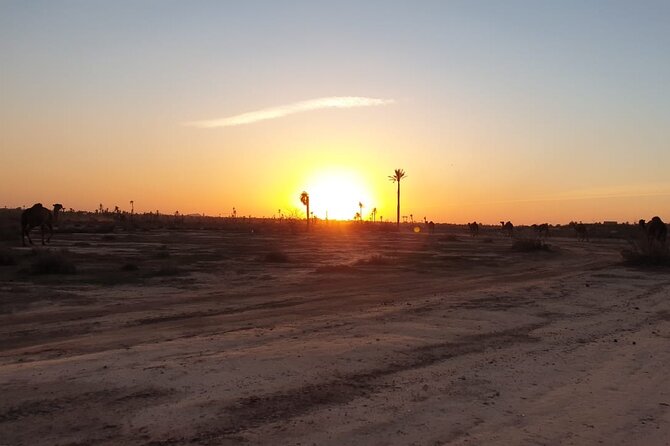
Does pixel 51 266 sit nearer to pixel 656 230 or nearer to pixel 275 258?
pixel 275 258

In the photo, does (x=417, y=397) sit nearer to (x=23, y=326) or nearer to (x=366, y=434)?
(x=366, y=434)

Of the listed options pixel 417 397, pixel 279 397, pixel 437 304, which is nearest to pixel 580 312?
pixel 437 304

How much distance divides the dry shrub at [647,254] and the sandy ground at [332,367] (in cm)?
1083

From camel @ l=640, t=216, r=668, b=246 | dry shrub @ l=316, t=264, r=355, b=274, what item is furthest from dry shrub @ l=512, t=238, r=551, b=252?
dry shrub @ l=316, t=264, r=355, b=274

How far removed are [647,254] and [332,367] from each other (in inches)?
923

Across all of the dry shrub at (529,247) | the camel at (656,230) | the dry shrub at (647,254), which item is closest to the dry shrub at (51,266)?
the dry shrub at (647,254)

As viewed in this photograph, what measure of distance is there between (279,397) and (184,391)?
1044mm

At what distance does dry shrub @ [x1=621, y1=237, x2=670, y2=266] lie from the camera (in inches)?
1052

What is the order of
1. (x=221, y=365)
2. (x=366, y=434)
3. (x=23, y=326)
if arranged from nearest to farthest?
(x=366, y=434) → (x=221, y=365) → (x=23, y=326)

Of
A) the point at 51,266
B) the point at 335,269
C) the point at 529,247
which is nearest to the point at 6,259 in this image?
the point at 51,266

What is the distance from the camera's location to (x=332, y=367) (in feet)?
26.3

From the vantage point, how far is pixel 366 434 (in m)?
5.64

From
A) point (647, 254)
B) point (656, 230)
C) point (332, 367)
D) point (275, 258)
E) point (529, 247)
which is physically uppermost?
point (656, 230)

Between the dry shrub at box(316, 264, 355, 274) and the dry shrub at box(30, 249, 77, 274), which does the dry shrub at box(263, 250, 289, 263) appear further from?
the dry shrub at box(30, 249, 77, 274)
